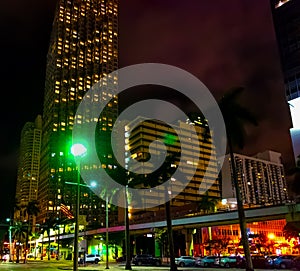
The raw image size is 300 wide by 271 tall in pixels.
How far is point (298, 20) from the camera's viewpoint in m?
93.0

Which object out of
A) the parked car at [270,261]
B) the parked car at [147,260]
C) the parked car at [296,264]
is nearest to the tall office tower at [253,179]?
the parked car at [147,260]

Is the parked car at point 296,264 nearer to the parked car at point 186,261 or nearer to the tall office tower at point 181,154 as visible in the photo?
the parked car at point 186,261

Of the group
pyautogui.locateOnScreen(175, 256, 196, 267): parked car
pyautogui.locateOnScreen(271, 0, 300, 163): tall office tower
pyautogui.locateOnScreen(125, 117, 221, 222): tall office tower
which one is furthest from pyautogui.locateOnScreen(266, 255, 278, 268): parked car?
pyautogui.locateOnScreen(125, 117, 221, 222): tall office tower

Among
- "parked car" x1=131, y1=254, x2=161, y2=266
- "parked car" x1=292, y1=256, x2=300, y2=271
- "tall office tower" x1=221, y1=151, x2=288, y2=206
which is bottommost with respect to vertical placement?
"parked car" x1=292, y1=256, x2=300, y2=271

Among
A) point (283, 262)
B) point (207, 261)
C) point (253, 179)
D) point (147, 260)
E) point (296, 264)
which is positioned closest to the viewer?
point (296, 264)

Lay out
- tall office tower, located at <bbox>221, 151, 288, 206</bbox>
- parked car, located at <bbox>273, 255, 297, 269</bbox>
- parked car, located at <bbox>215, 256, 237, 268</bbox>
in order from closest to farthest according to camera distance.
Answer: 1. parked car, located at <bbox>273, 255, 297, 269</bbox>
2. parked car, located at <bbox>215, 256, 237, 268</bbox>
3. tall office tower, located at <bbox>221, 151, 288, 206</bbox>

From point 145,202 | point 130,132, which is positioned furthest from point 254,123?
point 130,132

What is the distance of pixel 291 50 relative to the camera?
301 ft

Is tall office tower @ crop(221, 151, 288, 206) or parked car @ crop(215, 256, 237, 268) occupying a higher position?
tall office tower @ crop(221, 151, 288, 206)

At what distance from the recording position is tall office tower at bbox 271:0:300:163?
88750 mm

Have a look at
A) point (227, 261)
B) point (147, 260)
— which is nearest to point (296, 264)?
point (227, 261)

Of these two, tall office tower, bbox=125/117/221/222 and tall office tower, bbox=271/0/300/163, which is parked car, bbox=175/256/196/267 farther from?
tall office tower, bbox=125/117/221/222

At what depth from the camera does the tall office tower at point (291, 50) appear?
88750 millimetres

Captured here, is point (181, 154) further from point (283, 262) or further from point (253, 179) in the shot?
point (283, 262)
